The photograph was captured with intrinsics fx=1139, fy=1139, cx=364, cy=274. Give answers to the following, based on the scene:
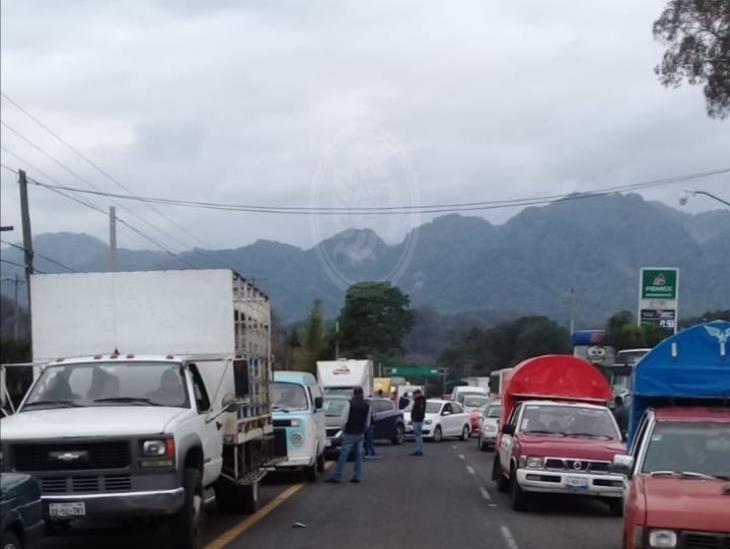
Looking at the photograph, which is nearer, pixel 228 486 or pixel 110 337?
pixel 110 337

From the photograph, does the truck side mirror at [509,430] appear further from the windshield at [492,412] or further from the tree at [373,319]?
the tree at [373,319]

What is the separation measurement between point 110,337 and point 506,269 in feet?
326

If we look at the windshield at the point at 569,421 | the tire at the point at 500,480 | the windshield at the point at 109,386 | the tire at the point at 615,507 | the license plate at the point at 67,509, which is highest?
the windshield at the point at 109,386

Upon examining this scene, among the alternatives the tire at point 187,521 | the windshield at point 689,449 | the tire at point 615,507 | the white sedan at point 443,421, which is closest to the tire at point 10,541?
the tire at point 187,521

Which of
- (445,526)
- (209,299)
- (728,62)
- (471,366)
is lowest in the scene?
(471,366)

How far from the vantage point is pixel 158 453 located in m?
11.4

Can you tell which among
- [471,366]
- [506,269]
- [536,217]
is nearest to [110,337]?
[471,366]

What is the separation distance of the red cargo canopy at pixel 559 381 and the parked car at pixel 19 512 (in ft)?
44.1

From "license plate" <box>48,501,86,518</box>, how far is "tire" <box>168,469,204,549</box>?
106cm

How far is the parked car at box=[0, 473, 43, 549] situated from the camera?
8969mm

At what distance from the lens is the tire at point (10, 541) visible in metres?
8.96

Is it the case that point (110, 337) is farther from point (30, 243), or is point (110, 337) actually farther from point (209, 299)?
point (30, 243)

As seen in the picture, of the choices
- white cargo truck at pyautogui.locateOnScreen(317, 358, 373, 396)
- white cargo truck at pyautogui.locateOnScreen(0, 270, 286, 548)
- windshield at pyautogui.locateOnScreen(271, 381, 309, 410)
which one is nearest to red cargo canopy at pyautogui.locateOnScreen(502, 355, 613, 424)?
windshield at pyautogui.locateOnScreen(271, 381, 309, 410)

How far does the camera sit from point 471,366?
313ft
